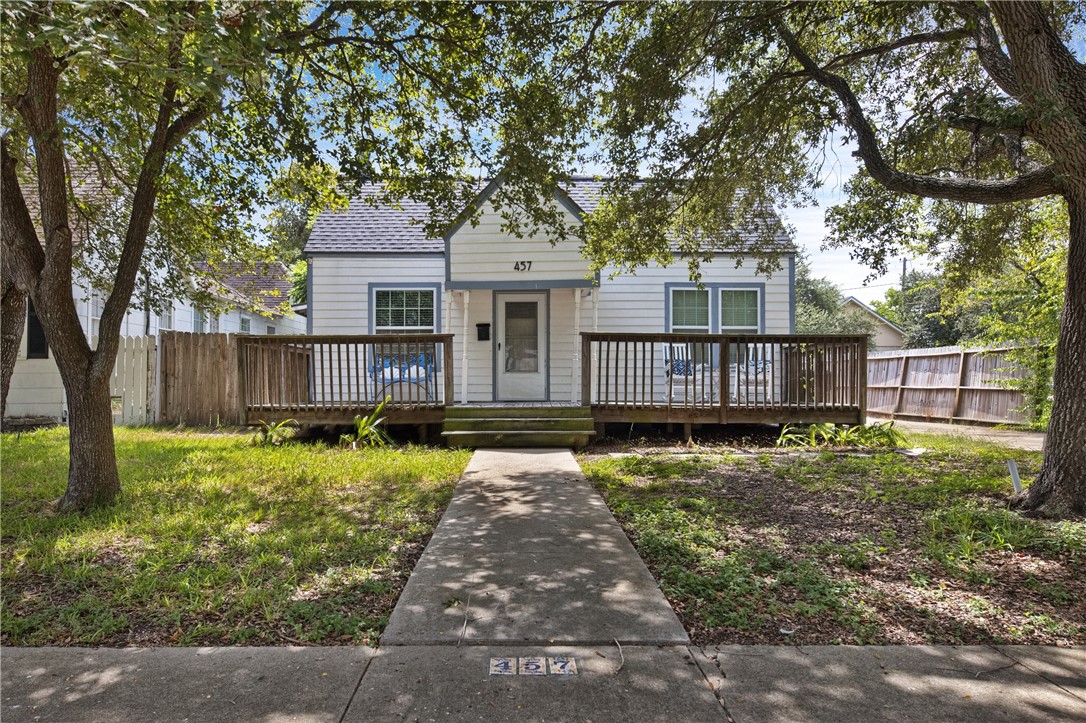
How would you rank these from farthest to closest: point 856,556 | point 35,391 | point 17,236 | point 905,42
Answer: point 35,391 < point 905,42 < point 17,236 < point 856,556

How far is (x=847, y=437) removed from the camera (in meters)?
8.52

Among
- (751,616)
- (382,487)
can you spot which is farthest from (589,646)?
(382,487)

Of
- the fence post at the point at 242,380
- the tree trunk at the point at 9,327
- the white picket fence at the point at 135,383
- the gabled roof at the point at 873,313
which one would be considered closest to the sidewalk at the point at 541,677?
the tree trunk at the point at 9,327

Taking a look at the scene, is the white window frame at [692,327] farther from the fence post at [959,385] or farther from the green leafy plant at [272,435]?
the green leafy plant at [272,435]

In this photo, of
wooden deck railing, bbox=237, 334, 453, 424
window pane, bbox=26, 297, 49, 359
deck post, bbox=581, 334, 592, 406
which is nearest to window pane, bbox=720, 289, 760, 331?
deck post, bbox=581, 334, 592, 406

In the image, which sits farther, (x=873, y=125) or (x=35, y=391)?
(x=35, y=391)

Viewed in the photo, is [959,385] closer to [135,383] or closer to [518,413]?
[518,413]

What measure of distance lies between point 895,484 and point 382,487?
5182 millimetres

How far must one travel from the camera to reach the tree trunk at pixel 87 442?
4.73 m

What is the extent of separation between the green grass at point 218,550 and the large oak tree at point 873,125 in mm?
4808

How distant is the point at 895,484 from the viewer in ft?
18.8

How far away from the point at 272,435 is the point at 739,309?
8682 millimetres

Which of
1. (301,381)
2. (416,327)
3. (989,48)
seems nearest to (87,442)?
(301,381)

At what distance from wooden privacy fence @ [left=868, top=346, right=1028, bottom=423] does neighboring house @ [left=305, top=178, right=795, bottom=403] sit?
214 inches
